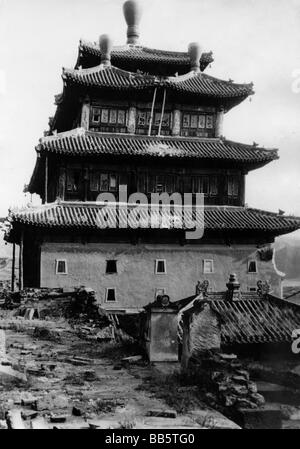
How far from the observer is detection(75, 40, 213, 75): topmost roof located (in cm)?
3092

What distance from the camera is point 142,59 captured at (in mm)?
31469

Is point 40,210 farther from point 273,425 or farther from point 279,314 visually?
point 273,425

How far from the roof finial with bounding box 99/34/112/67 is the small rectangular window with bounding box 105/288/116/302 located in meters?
13.3

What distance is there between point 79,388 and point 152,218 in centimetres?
1694

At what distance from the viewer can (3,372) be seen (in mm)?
11367

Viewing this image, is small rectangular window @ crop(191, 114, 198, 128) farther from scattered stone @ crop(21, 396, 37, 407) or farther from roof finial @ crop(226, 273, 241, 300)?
scattered stone @ crop(21, 396, 37, 407)

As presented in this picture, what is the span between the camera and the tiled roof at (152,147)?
2738 cm

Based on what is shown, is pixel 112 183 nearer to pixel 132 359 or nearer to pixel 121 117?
pixel 121 117

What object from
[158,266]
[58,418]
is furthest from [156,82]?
[58,418]

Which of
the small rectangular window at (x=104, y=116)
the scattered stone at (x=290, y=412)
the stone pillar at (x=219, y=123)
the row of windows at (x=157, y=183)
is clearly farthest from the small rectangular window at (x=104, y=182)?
the scattered stone at (x=290, y=412)

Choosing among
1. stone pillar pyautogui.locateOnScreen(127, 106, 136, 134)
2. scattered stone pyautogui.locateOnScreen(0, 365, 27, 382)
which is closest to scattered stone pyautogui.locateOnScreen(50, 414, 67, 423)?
scattered stone pyautogui.locateOnScreen(0, 365, 27, 382)

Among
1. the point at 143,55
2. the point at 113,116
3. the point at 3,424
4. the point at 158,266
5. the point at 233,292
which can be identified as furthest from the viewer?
the point at 143,55

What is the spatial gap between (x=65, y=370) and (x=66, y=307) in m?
9.95

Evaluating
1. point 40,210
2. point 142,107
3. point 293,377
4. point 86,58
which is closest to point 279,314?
point 293,377
